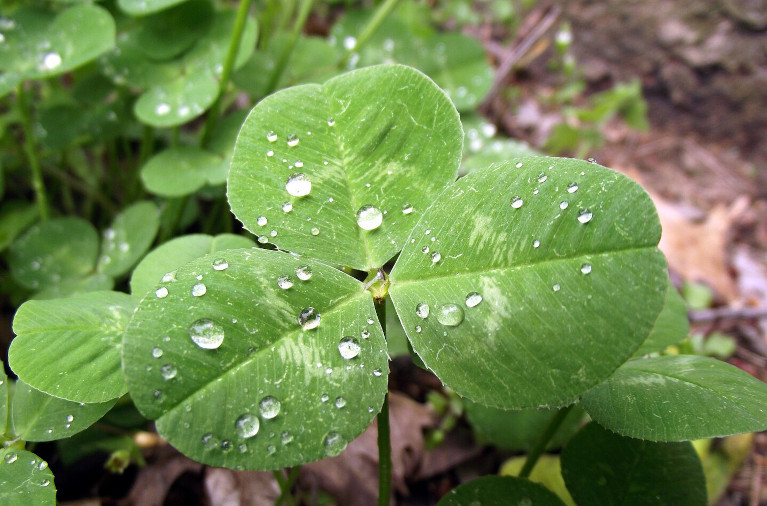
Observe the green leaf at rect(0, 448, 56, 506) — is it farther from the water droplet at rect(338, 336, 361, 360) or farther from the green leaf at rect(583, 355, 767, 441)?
the green leaf at rect(583, 355, 767, 441)

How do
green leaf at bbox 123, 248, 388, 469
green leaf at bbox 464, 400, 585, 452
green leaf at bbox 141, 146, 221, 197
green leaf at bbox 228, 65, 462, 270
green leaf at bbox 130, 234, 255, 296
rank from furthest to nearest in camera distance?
1. green leaf at bbox 141, 146, 221, 197
2. green leaf at bbox 464, 400, 585, 452
3. green leaf at bbox 130, 234, 255, 296
4. green leaf at bbox 228, 65, 462, 270
5. green leaf at bbox 123, 248, 388, 469

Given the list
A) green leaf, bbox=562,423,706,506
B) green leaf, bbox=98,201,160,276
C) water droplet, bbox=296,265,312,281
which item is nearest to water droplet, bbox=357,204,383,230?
water droplet, bbox=296,265,312,281

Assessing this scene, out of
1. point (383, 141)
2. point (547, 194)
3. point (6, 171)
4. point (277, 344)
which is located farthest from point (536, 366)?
point (6, 171)

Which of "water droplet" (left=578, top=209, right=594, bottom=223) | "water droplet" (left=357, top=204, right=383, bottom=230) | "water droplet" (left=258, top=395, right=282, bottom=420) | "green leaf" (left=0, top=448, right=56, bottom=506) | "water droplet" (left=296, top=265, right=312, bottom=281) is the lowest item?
"green leaf" (left=0, top=448, right=56, bottom=506)

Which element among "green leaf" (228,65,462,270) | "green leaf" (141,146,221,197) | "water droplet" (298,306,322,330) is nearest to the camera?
"water droplet" (298,306,322,330)

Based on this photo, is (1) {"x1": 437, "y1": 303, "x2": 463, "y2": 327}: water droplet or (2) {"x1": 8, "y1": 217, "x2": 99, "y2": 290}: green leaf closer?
(1) {"x1": 437, "y1": 303, "x2": 463, "y2": 327}: water droplet

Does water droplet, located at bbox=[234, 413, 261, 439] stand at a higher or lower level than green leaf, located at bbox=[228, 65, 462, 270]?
lower

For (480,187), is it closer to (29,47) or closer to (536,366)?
(536,366)

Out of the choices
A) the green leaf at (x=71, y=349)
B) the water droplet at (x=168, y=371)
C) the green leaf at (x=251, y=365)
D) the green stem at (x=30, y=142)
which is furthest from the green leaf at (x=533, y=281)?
the green stem at (x=30, y=142)
